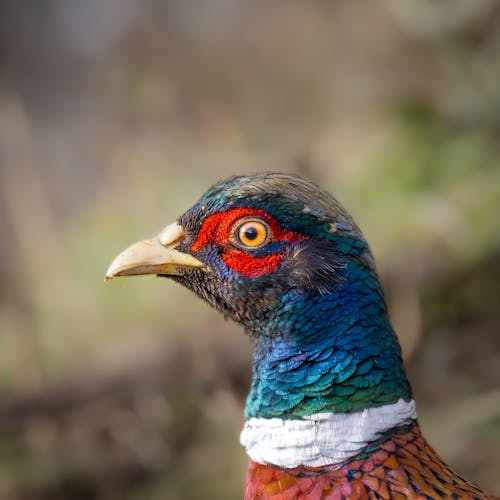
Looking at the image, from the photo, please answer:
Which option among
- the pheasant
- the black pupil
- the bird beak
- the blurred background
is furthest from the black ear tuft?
the blurred background

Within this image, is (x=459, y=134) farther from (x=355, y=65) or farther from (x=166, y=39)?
(x=166, y=39)

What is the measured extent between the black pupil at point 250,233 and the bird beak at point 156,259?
196 millimetres

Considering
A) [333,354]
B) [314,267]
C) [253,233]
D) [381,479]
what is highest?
[253,233]

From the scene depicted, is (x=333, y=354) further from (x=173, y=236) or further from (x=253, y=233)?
(x=173, y=236)

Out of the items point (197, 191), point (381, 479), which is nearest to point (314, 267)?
point (381, 479)

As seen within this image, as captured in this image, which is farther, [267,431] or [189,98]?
[189,98]

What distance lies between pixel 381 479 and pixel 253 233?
81cm

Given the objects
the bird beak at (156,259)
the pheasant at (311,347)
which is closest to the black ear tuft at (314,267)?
the pheasant at (311,347)

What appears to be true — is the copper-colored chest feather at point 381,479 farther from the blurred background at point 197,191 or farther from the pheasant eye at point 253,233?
the blurred background at point 197,191

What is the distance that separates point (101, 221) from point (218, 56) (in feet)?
9.22

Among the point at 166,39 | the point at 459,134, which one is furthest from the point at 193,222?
the point at 166,39

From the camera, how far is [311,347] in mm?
2268

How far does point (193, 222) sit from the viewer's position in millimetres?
2465

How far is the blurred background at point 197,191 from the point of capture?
18.2ft
